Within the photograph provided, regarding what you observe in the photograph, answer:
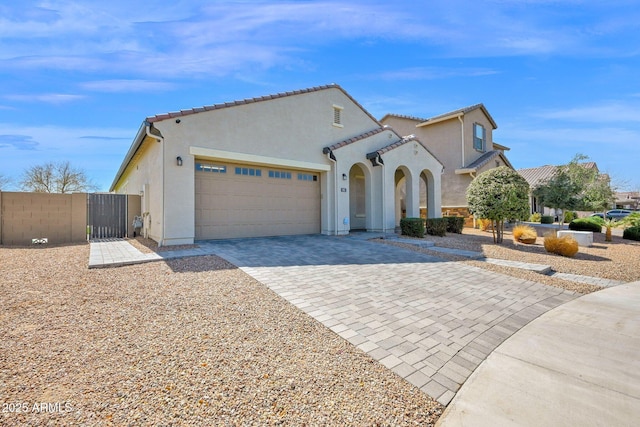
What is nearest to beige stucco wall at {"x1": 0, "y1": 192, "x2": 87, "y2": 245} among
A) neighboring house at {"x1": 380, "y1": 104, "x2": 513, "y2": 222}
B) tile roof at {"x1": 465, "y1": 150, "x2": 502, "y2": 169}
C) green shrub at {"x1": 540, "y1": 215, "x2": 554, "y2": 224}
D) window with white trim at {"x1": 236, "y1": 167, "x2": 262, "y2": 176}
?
window with white trim at {"x1": 236, "y1": 167, "x2": 262, "y2": 176}

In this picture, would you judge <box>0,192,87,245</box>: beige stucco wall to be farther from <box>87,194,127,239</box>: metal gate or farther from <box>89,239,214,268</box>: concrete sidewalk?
<box>89,239,214,268</box>: concrete sidewalk

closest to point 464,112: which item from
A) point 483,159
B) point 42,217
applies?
point 483,159

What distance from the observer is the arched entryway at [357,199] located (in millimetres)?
14562

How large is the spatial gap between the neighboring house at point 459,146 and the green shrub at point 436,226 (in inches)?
270

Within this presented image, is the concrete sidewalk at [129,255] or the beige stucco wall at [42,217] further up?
the beige stucco wall at [42,217]

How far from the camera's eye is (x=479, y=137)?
846 inches

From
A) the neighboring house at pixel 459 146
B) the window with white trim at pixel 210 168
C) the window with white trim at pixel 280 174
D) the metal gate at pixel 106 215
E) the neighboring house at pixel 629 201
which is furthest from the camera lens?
the neighboring house at pixel 629 201

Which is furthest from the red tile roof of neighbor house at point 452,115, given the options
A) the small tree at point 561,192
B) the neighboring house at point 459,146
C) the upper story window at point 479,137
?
the small tree at point 561,192

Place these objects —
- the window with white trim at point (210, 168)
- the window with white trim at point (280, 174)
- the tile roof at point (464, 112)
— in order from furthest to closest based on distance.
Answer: the tile roof at point (464, 112) < the window with white trim at point (280, 174) < the window with white trim at point (210, 168)

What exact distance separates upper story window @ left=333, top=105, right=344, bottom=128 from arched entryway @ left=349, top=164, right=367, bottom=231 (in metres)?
2.39

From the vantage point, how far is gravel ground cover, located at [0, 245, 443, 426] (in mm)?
2117

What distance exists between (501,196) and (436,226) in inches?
126

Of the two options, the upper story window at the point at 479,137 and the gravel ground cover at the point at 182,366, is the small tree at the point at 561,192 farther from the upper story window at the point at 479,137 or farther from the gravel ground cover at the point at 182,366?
the gravel ground cover at the point at 182,366

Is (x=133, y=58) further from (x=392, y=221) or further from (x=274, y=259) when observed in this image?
(x=392, y=221)
